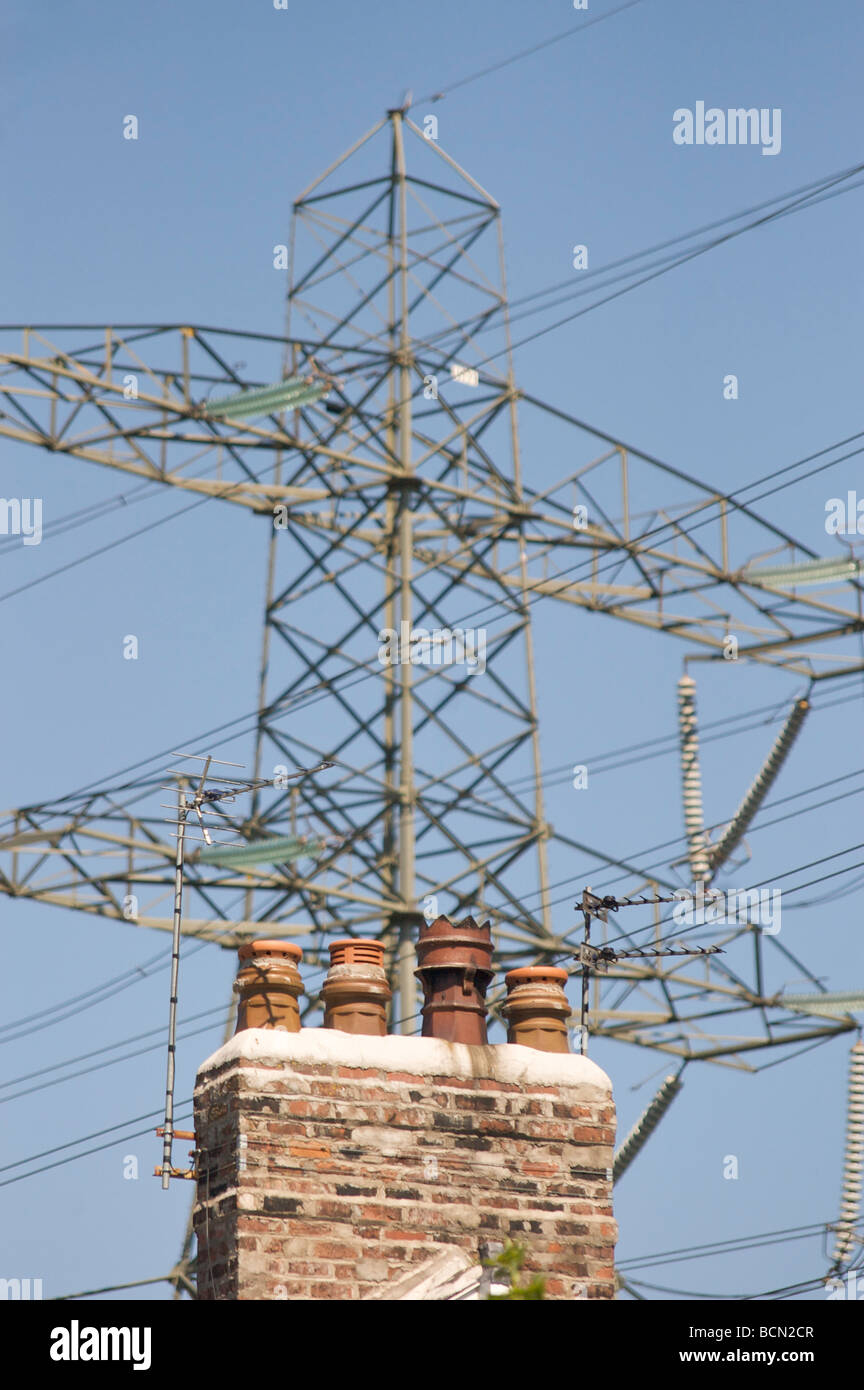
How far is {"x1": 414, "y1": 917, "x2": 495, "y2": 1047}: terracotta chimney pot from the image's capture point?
1455 centimetres

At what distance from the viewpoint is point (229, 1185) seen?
13.5m

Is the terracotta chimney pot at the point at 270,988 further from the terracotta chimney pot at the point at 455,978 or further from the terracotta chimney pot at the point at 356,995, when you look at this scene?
the terracotta chimney pot at the point at 455,978

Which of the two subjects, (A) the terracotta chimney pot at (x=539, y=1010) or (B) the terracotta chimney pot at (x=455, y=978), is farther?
(A) the terracotta chimney pot at (x=539, y=1010)

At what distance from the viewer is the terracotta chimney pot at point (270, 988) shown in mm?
14172

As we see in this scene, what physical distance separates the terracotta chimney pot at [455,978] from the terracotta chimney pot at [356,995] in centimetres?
29

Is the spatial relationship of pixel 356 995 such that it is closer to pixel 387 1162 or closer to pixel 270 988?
pixel 270 988

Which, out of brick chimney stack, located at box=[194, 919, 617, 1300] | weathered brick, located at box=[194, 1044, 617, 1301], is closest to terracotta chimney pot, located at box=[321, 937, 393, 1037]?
brick chimney stack, located at box=[194, 919, 617, 1300]

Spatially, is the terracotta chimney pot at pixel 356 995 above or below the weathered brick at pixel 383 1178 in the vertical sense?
above

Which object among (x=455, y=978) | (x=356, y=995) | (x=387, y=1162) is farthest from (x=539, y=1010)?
(x=387, y=1162)

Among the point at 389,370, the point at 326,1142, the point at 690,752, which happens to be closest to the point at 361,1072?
the point at 326,1142

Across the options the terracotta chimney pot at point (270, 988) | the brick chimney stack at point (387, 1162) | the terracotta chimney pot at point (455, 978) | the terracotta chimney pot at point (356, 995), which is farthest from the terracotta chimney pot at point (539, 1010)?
the terracotta chimney pot at point (270, 988)
